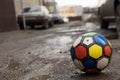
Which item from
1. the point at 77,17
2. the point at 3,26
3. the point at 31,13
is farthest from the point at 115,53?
the point at 77,17

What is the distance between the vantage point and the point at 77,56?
4457 mm

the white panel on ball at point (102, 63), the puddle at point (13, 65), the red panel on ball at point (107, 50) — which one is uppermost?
the red panel on ball at point (107, 50)

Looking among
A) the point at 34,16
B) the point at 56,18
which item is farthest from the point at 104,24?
the point at 56,18

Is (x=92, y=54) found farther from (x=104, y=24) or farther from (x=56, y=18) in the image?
(x=56, y=18)

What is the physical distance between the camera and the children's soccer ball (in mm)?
4371

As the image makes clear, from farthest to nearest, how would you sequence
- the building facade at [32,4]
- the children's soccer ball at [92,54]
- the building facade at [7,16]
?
the building facade at [32,4] → the building facade at [7,16] → the children's soccer ball at [92,54]

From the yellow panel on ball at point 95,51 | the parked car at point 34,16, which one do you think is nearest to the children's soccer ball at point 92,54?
the yellow panel on ball at point 95,51

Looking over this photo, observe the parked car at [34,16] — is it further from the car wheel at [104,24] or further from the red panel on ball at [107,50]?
the red panel on ball at [107,50]

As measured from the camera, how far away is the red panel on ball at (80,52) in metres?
4.40

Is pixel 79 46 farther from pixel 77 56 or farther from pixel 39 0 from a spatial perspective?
pixel 39 0

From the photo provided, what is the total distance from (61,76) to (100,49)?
2.63 ft

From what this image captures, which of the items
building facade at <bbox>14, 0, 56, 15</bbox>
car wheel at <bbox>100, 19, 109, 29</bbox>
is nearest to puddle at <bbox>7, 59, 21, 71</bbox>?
car wheel at <bbox>100, 19, 109, 29</bbox>

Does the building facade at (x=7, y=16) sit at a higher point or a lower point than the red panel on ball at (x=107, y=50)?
lower

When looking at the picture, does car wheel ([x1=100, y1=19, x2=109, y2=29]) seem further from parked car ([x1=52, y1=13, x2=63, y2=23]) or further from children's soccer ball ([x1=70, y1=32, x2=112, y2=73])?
parked car ([x1=52, y1=13, x2=63, y2=23])
